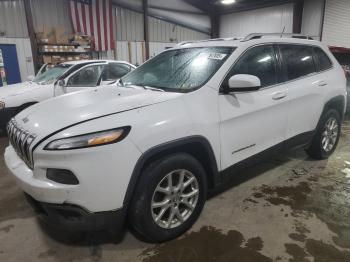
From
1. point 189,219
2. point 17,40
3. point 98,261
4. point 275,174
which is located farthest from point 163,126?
point 17,40

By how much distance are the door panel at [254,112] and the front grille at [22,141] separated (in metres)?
1.50

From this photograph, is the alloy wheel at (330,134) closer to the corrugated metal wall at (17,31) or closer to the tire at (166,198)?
the tire at (166,198)

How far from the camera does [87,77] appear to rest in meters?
6.26

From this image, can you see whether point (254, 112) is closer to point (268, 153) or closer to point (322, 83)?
point (268, 153)

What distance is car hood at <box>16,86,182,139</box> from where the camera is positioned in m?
2.03

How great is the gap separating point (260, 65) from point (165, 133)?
1413 mm

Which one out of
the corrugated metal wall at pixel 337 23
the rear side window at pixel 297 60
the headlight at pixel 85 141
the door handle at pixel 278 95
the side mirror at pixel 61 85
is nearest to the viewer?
the headlight at pixel 85 141

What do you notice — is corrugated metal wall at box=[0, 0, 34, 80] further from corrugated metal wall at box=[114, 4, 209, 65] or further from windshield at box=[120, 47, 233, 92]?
windshield at box=[120, 47, 233, 92]

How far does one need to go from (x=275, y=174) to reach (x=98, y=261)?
7.95ft

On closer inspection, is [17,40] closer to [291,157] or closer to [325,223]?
[291,157]

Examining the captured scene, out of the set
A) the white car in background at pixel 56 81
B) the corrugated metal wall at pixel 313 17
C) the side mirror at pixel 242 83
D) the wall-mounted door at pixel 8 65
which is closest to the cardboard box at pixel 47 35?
Result: the wall-mounted door at pixel 8 65

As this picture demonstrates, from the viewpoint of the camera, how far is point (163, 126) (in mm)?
2090

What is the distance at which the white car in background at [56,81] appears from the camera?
537 cm

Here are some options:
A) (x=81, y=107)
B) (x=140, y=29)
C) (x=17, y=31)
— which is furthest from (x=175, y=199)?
(x=140, y=29)
